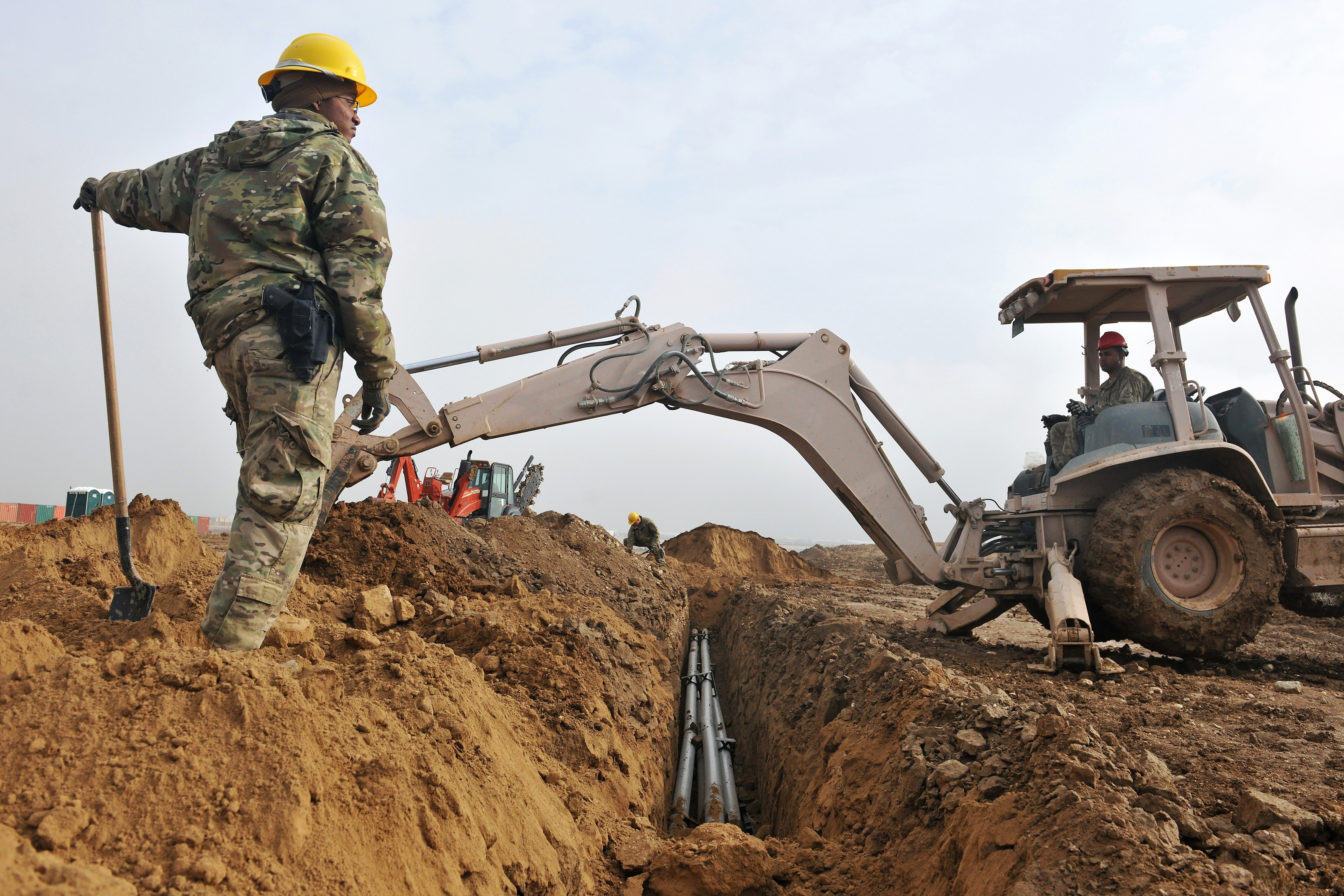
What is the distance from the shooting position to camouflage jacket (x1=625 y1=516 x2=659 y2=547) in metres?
12.4

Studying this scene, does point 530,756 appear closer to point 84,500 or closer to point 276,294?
point 276,294

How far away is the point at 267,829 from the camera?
5.61 ft

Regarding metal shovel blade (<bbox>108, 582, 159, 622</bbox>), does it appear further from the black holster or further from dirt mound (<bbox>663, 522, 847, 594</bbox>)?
dirt mound (<bbox>663, 522, 847, 594</bbox>)

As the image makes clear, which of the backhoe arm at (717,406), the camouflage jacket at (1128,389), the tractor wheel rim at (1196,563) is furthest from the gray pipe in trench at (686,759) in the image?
the camouflage jacket at (1128,389)

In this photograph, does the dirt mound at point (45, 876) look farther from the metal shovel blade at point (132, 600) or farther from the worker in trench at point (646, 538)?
the worker in trench at point (646, 538)

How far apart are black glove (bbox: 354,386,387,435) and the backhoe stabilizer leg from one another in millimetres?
4241

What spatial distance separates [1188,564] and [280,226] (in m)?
6.10

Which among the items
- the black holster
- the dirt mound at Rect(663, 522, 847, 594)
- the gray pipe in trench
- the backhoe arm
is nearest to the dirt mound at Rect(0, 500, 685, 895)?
the gray pipe in trench

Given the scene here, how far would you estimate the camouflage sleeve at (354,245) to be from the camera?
9.36ft

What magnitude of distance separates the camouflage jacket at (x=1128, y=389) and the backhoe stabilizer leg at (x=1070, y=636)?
166 centimetres

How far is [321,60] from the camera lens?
3086 millimetres

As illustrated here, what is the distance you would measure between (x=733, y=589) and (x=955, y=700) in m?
9.24

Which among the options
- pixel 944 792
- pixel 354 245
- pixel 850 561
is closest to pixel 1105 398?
pixel 944 792

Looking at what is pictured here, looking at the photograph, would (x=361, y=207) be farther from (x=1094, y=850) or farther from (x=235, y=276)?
(x=1094, y=850)
